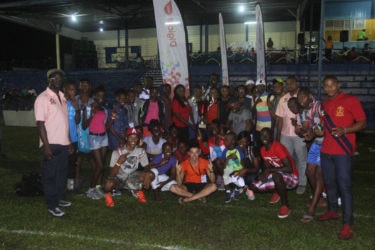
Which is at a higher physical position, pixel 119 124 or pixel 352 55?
pixel 352 55

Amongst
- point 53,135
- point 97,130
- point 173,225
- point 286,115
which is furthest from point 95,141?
point 286,115

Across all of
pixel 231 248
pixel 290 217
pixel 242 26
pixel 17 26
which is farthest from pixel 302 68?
pixel 17 26

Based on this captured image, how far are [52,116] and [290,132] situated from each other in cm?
358

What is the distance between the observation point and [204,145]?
6090 mm

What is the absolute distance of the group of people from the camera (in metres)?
3.70

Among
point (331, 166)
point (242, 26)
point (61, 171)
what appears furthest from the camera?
point (242, 26)

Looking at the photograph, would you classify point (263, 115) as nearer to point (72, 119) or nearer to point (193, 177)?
point (193, 177)

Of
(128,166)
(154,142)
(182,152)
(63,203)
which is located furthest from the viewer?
(154,142)

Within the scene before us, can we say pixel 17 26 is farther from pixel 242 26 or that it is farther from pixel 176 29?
pixel 176 29

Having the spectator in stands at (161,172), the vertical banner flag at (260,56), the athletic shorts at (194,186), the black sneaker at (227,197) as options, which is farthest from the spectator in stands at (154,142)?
the vertical banner flag at (260,56)

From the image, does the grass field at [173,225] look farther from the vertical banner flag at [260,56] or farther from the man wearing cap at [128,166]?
the vertical banner flag at [260,56]

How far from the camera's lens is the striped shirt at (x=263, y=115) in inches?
235

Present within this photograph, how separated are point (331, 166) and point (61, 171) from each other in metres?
3.51

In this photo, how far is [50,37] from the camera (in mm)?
27344
